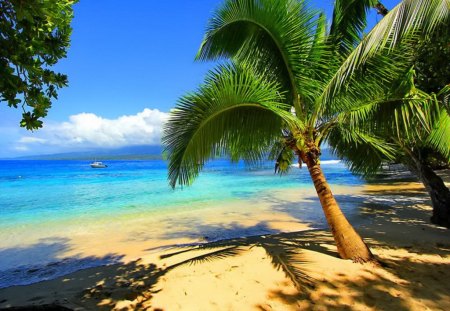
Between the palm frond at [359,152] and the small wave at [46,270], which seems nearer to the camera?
the small wave at [46,270]

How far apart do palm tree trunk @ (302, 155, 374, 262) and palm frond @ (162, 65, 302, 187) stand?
0.78 m

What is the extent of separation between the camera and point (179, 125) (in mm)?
4719

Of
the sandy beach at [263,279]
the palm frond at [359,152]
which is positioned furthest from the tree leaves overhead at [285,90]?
the sandy beach at [263,279]

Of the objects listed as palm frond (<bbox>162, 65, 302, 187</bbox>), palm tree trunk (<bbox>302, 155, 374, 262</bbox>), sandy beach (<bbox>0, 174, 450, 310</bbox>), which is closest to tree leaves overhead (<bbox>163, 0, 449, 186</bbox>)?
palm frond (<bbox>162, 65, 302, 187</bbox>)

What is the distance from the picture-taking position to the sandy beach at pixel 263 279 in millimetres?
3955

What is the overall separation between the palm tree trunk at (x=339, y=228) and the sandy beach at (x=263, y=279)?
0.58 feet

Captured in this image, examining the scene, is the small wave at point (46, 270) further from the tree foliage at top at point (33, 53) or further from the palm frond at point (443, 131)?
the palm frond at point (443, 131)

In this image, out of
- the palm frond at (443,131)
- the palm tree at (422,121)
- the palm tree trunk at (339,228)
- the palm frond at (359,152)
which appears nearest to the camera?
the palm tree at (422,121)

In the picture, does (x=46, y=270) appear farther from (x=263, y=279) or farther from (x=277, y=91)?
(x=277, y=91)

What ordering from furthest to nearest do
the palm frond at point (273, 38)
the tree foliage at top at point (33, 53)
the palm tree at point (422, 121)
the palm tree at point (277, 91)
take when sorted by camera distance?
1. the palm frond at point (273, 38)
2. the palm tree at point (277, 91)
3. the palm tree at point (422, 121)
4. the tree foliage at top at point (33, 53)

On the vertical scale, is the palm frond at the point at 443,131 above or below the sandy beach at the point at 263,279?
above

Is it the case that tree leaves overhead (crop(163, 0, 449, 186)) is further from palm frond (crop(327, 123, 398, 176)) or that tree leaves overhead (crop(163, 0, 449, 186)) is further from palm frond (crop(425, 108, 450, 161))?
palm frond (crop(327, 123, 398, 176))

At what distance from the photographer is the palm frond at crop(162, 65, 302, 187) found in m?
4.40

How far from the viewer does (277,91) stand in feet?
16.6
